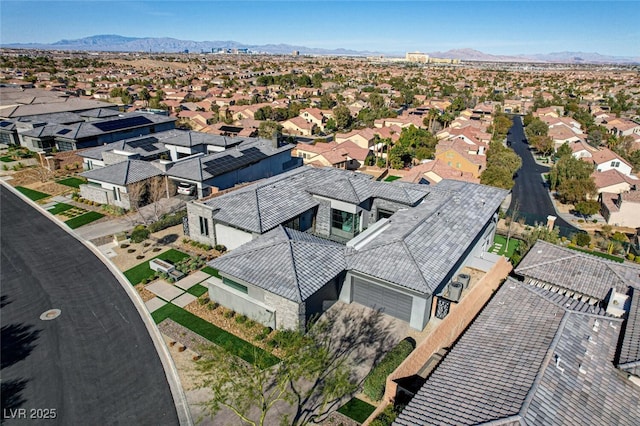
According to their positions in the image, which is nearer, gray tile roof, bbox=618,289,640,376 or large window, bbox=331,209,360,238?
gray tile roof, bbox=618,289,640,376

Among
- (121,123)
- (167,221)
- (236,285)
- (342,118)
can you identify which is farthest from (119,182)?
(342,118)

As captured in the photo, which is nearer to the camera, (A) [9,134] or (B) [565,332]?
(B) [565,332]

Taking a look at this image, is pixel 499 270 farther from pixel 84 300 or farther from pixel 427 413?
pixel 84 300

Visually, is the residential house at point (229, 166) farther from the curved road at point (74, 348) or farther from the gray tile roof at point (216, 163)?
the curved road at point (74, 348)

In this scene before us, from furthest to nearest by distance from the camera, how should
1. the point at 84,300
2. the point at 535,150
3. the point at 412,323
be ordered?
1. the point at 535,150
2. the point at 84,300
3. the point at 412,323

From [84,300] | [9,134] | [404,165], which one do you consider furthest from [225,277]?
[9,134]

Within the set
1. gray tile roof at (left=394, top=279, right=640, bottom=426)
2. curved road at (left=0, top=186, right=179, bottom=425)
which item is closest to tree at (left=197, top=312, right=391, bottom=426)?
curved road at (left=0, top=186, right=179, bottom=425)

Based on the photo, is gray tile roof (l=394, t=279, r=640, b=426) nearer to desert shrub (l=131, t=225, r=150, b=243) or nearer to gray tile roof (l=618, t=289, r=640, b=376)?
gray tile roof (l=618, t=289, r=640, b=376)
